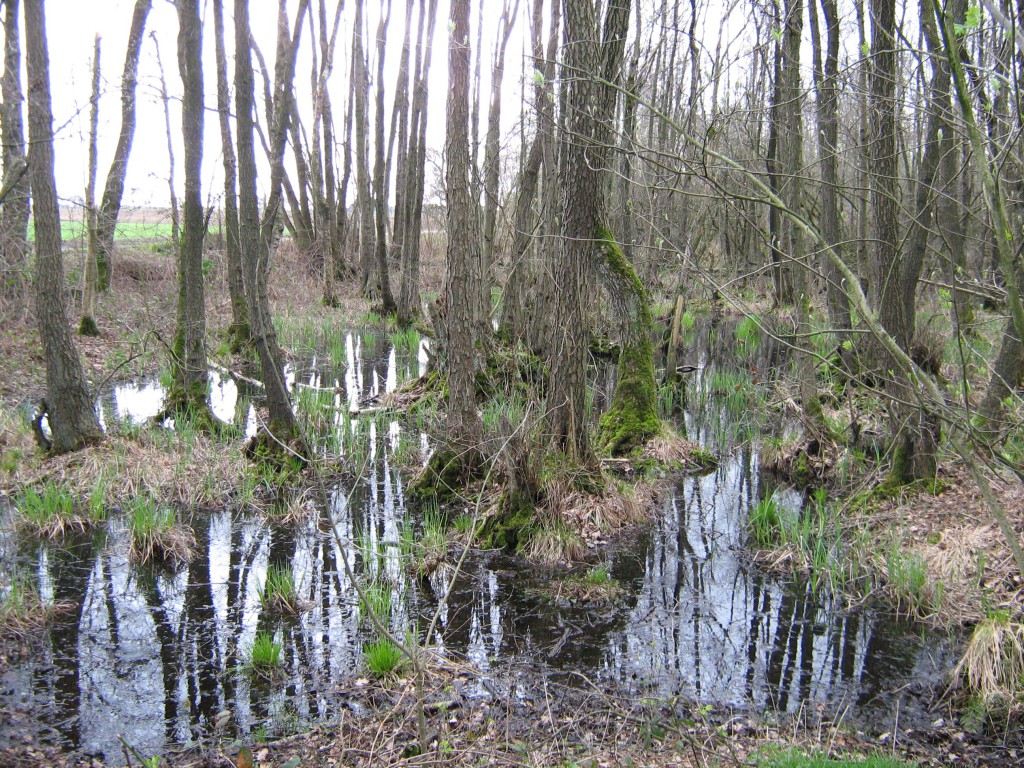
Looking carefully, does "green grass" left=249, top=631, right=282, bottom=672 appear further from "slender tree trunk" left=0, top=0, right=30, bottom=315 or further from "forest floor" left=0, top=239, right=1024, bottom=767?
"slender tree trunk" left=0, top=0, right=30, bottom=315

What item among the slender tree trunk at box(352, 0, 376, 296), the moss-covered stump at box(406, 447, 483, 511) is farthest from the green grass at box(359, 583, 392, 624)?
the slender tree trunk at box(352, 0, 376, 296)

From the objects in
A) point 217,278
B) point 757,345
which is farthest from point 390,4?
point 757,345

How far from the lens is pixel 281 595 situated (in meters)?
5.79

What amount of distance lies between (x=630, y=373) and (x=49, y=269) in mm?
6431

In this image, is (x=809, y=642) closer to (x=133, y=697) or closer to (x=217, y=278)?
(x=133, y=697)

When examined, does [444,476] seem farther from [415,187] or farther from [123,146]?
[123,146]

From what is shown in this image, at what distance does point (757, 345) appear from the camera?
679 inches

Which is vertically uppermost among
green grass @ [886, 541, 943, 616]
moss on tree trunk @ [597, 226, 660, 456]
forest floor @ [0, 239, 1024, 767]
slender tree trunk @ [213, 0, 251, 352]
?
slender tree trunk @ [213, 0, 251, 352]

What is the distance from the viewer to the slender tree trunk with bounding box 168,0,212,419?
362 inches

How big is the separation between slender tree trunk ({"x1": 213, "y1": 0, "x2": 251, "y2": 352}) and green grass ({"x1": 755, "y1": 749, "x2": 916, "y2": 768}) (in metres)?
8.48

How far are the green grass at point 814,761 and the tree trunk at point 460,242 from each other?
15.6 ft

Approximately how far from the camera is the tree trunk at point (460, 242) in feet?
26.5

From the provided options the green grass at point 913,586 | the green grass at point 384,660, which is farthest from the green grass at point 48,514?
the green grass at point 913,586

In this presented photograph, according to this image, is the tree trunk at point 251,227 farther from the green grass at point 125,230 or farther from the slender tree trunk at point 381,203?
the slender tree trunk at point 381,203
